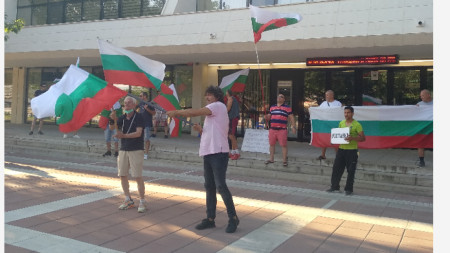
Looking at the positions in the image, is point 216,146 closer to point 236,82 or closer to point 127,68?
point 127,68

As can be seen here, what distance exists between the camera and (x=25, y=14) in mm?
19594

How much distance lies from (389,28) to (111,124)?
26.3ft

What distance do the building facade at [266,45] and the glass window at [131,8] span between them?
5 centimetres

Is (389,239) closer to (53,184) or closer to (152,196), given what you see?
(152,196)

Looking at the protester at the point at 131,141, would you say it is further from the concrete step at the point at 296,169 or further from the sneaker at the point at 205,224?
the concrete step at the point at 296,169

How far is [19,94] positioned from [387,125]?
Answer: 64.1ft

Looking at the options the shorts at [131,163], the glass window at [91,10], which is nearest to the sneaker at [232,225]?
the shorts at [131,163]

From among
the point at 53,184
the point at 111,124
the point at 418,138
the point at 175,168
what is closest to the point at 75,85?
the point at 111,124

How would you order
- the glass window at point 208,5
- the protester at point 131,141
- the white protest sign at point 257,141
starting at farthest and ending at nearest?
1. the glass window at point 208,5
2. the white protest sign at point 257,141
3. the protester at point 131,141

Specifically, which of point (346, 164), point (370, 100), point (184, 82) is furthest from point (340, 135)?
point (184, 82)

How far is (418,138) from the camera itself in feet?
28.6

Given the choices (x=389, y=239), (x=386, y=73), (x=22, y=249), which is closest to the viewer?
(x=22, y=249)

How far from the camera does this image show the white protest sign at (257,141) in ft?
33.5

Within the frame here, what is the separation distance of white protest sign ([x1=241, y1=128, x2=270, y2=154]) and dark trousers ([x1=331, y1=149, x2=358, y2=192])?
2642 mm
